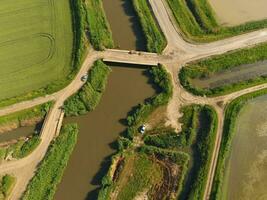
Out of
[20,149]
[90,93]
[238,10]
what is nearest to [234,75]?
[238,10]

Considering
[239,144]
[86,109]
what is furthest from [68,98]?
[239,144]

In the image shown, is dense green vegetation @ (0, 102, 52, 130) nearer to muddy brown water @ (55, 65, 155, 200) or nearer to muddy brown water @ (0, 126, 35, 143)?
muddy brown water @ (0, 126, 35, 143)

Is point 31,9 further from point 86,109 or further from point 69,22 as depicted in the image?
point 86,109

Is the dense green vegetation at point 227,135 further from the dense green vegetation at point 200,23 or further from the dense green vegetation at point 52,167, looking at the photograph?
the dense green vegetation at point 52,167

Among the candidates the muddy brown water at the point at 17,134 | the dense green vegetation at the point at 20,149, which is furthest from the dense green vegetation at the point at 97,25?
the dense green vegetation at the point at 20,149

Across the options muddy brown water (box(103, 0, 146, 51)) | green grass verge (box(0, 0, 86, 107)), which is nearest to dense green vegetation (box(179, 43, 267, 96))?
muddy brown water (box(103, 0, 146, 51))
